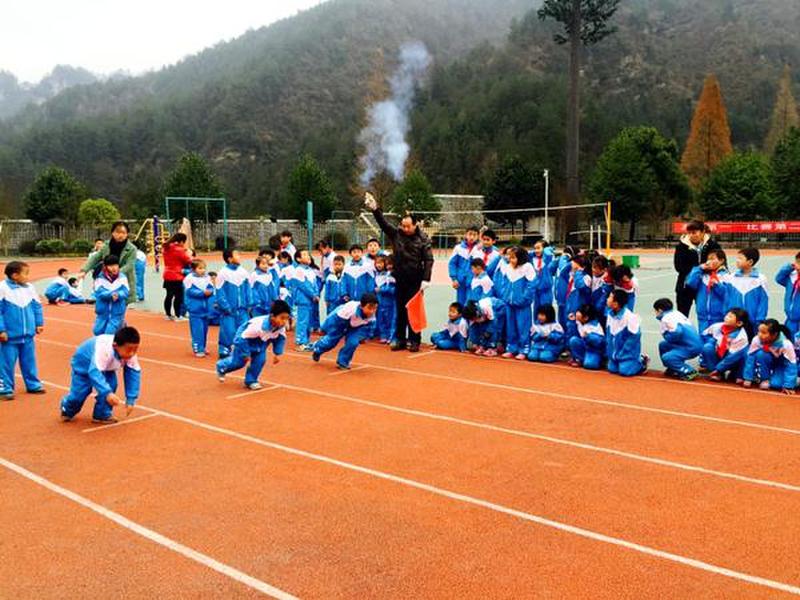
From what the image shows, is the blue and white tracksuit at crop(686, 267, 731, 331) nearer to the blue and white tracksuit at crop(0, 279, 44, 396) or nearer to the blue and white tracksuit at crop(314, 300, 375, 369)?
the blue and white tracksuit at crop(314, 300, 375, 369)

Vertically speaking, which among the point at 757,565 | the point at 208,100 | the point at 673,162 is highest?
the point at 208,100

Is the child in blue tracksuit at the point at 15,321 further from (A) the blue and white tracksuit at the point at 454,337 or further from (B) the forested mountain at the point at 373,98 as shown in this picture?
(B) the forested mountain at the point at 373,98

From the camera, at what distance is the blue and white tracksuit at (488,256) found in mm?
11242

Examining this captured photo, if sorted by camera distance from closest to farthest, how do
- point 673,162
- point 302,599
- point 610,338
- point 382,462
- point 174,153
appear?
point 302,599
point 382,462
point 610,338
point 673,162
point 174,153

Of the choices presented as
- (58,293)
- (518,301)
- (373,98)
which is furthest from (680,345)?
(373,98)

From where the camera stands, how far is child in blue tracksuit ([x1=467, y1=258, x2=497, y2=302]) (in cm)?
1100

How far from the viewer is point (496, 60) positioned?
10662 centimetres

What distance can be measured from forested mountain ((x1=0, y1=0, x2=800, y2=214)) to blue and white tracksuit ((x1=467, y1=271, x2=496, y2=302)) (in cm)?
5680

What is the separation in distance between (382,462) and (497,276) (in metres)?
5.64

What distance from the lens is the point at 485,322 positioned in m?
11.0

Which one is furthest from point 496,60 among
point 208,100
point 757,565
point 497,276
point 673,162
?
point 757,565

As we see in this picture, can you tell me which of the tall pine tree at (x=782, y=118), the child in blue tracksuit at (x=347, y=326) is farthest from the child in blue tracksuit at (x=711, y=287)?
the tall pine tree at (x=782, y=118)

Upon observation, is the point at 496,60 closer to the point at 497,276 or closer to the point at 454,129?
the point at 454,129

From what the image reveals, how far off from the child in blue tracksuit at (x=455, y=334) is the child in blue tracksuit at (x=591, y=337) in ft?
6.28
